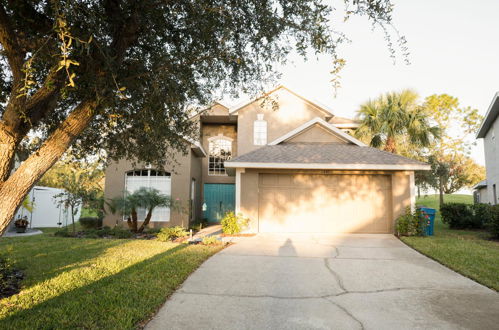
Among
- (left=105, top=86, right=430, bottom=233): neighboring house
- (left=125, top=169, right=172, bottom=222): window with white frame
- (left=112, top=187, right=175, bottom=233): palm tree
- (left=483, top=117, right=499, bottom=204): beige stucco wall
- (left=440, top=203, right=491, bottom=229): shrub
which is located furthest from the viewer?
(left=483, top=117, right=499, bottom=204): beige stucco wall

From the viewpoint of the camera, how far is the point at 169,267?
621 centimetres

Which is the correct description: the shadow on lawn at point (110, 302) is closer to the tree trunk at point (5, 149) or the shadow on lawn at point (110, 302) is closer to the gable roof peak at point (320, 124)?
the tree trunk at point (5, 149)

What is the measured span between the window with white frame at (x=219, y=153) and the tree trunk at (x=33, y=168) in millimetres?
14512

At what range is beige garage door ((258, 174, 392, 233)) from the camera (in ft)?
39.7

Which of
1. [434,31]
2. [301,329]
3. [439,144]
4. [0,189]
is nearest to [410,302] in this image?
[301,329]

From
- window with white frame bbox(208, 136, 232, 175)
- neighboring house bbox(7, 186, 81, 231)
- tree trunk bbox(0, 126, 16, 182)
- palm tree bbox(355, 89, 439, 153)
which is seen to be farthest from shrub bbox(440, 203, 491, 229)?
neighboring house bbox(7, 186, 81, 231)

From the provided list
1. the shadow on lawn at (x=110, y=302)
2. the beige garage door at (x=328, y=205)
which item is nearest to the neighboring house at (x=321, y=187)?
the beige garage door at (x=328, y=205)

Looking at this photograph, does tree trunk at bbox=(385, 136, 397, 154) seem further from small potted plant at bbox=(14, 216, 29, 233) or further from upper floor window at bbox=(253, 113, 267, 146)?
small potted plant at bbox=(14, 216, 29, 233)

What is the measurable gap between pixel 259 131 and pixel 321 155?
18.6ft

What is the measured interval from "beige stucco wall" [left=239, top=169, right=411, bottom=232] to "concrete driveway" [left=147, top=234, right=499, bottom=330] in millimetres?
3942

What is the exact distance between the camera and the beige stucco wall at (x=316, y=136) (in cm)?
1445

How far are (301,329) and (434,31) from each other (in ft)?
19.0

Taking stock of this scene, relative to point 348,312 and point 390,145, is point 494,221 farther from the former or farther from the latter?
point 348,312

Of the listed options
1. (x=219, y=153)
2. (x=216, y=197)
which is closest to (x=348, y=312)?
(x=216, y=197)
